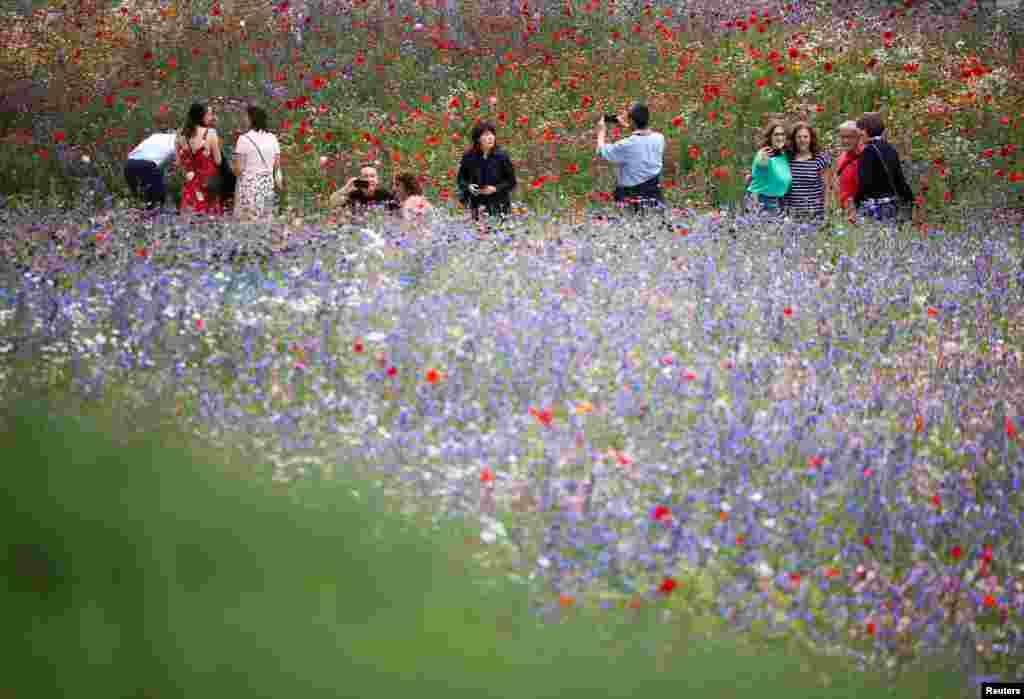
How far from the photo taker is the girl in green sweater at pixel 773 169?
10375mm

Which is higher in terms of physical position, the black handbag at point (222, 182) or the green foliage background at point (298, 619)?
the black handbag at point (222, 182)

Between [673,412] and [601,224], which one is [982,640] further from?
[601,224]

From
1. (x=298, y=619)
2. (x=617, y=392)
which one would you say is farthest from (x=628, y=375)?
(x=298, y=619)

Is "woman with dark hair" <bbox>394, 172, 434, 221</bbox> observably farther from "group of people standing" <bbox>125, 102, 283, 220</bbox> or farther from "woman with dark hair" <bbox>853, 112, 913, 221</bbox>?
"woman with dark hair" <bbox>853, 112, 913, 221</bbox>

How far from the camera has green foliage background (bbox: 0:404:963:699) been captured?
4.04 metres

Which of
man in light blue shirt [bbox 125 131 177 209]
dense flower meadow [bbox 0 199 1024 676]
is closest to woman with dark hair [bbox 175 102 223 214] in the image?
man in light blue shirt [bbox 125 131 177 209]

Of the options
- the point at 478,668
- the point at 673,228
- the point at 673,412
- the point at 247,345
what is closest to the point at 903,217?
the point at 673,228

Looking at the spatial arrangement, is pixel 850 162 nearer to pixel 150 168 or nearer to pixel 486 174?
pixel 486 174

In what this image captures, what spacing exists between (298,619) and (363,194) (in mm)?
6062

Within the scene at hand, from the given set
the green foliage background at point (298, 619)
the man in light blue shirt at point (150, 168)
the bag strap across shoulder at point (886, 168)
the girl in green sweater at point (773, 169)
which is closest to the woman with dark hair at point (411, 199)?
the man in light blue shirt at point (150, 168)

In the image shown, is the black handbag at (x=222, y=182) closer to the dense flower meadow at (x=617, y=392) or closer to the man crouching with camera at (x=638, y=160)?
the dense flower meadow at (x=617, y=392)

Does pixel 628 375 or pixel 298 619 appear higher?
pixel 628 375

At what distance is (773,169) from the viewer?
34.1ft

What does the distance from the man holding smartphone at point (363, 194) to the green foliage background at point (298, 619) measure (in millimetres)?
5084
